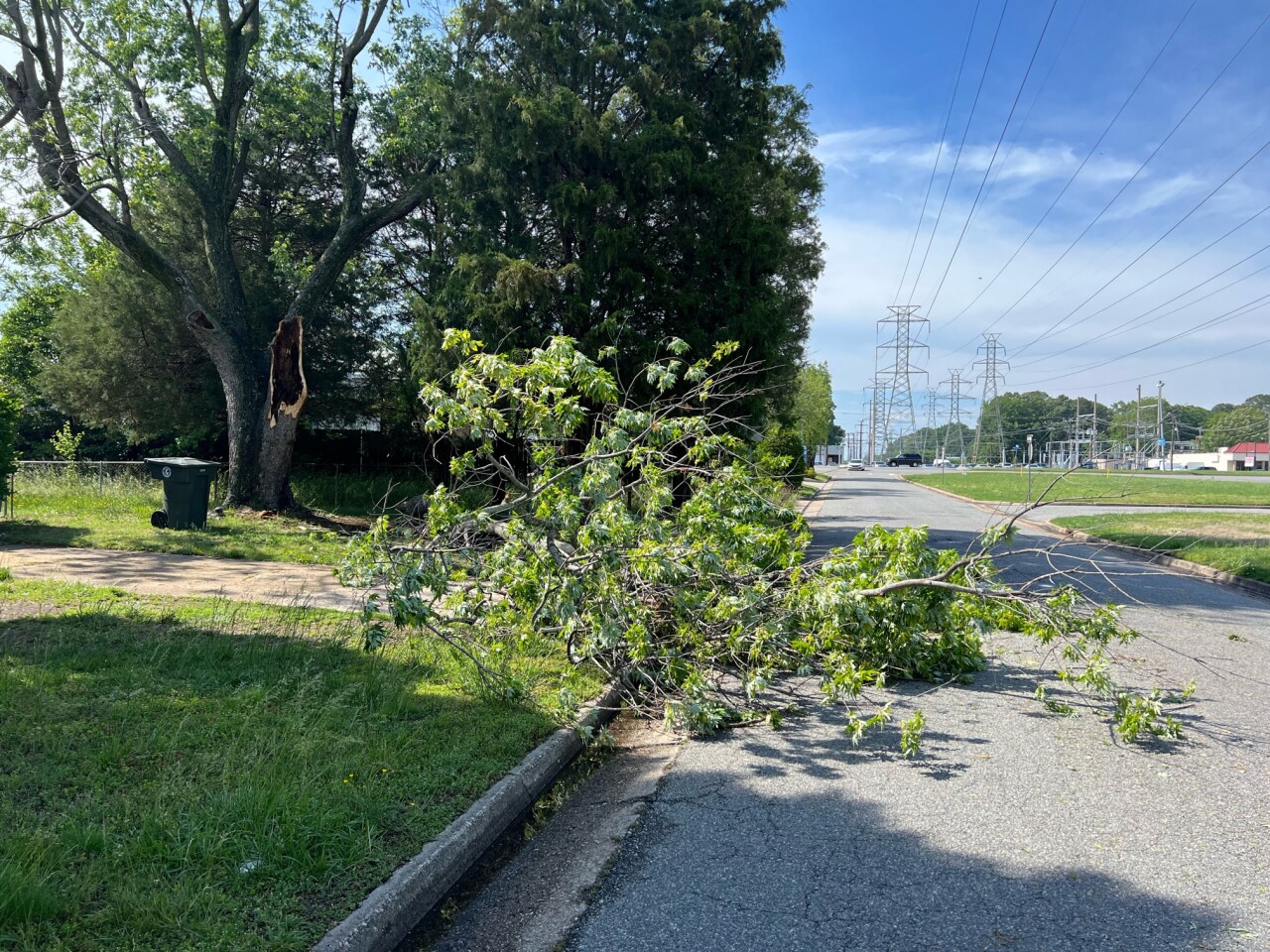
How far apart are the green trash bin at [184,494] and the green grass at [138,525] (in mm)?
272

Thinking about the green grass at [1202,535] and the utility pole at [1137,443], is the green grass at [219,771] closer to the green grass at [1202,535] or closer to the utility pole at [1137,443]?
the utility pole at [1137,443]

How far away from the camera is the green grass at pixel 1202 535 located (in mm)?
13312

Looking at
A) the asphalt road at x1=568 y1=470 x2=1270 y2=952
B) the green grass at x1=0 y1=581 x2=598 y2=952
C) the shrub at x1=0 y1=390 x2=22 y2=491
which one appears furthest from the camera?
the shrub at x1=0 y1=390 x2=22 y2=491

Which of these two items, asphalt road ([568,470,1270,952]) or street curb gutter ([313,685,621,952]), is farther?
asphalt road ([568,470,1270,952])

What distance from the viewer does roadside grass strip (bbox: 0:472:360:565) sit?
12.3 meters

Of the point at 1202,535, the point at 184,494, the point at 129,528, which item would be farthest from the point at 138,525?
the point at 1202,535

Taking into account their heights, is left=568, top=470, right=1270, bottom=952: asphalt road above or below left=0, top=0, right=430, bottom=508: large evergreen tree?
below

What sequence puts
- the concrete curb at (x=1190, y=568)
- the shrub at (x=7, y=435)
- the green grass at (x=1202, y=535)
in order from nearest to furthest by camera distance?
the concrete curb at (x=1190, y=568), the green grass at (x=1202, y=535), the shrub at (x=7, y=435)

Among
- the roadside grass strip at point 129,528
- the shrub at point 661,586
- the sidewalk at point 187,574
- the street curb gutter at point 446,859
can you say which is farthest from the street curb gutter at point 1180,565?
the roadside grass strip at point 129,528

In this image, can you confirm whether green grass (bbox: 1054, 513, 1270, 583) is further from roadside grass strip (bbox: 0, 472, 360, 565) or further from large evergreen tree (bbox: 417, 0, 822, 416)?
roadside grass strip (bbox: 0, 472, 360, 565)

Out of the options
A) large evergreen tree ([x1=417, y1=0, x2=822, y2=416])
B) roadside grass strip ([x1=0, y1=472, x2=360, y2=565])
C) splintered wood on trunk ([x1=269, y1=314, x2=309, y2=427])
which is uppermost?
large evergreen tree ([x1=417, y1=0, x2=822, y2=416])

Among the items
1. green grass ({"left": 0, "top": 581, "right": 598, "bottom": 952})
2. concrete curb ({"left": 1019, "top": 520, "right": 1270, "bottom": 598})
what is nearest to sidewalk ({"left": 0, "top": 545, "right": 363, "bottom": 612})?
green grass ({"left": 0, "top": 581, "right": 598, "bottom": 952})

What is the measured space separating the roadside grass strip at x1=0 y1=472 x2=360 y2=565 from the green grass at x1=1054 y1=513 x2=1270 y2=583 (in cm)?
1273

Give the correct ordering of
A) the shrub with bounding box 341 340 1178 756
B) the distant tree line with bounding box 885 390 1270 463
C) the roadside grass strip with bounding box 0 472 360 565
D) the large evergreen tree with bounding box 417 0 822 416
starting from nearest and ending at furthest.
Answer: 1. the shrub with bounding box 341 340 1178 756
2. the roadside grass strip with bounding box 0 472 360 565
3. the large evergreen tree with bounding box 417 0 822 416
4. the distant tree line with bounding box 885 390 1270 463
